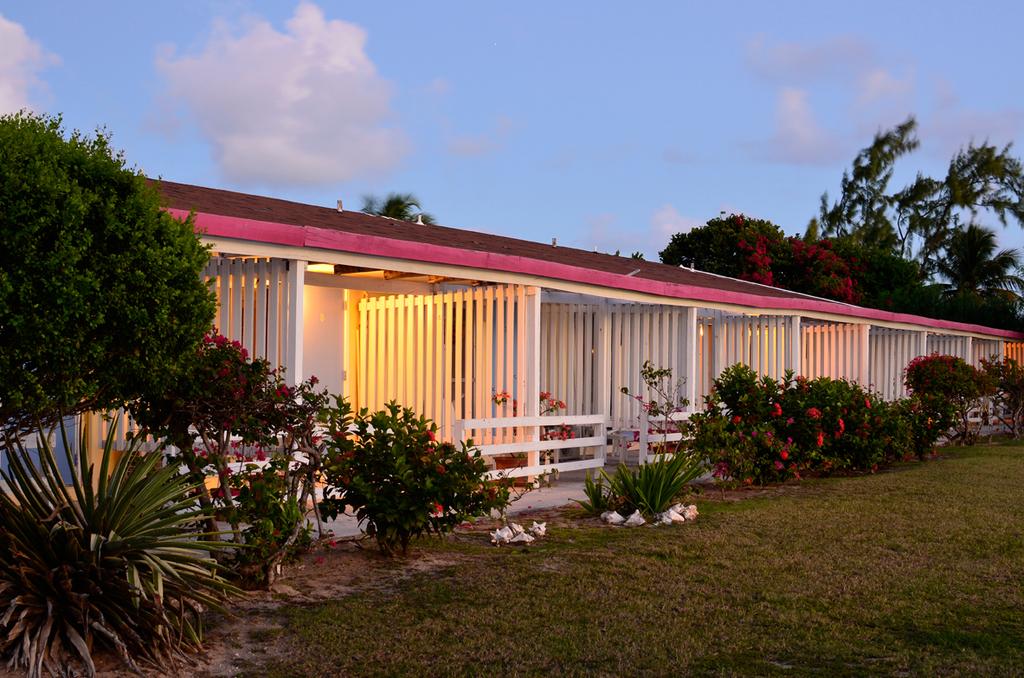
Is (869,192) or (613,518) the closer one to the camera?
(613,518)

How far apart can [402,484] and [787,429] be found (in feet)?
22.2

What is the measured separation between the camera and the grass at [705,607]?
5703mm

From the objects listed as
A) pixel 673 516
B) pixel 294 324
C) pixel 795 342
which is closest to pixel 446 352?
pixel 294 324

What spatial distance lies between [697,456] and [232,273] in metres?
5.36

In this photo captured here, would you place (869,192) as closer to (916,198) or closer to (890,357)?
(916,198)

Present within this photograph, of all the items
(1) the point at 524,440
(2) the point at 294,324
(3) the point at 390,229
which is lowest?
(1) the point at 524,440

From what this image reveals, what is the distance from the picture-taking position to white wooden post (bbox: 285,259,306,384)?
927cm

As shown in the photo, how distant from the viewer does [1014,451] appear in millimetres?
17172

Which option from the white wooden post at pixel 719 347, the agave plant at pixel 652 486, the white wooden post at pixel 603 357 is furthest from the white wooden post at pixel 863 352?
the agave plant at pixel 652 486

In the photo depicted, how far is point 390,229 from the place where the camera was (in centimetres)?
1381

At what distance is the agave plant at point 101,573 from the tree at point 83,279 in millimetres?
461

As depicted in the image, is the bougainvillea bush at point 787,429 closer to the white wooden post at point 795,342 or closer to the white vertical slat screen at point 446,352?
the white vertical slat screen at point 446,352

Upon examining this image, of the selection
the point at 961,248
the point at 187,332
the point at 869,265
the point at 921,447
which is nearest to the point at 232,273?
the point at 187,332

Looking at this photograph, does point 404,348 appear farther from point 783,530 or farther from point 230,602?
point 230,602
